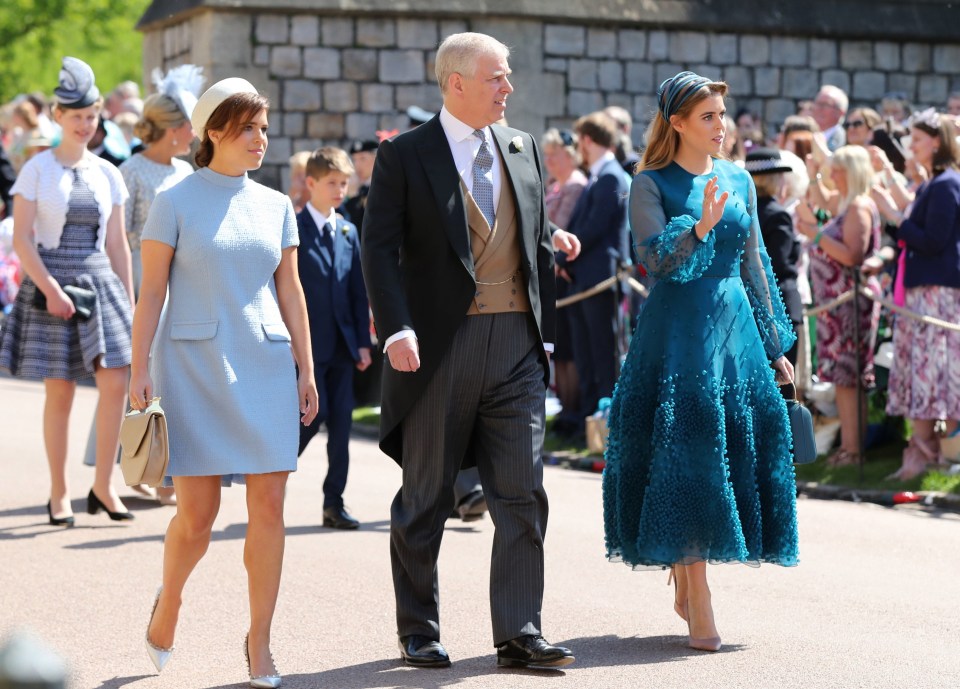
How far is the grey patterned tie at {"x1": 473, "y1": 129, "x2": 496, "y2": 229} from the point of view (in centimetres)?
536

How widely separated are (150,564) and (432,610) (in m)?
2.24

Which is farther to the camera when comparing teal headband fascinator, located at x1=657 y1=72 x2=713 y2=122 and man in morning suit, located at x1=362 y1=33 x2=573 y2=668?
teal headband fascinator, located at x1=657 y1=72 x2=713 y2=122

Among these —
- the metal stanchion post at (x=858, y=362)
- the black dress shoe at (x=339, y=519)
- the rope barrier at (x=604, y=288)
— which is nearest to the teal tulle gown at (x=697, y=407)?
the black dress shoe at (x=339, y=519)

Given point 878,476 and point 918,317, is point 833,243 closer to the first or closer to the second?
point 918,317

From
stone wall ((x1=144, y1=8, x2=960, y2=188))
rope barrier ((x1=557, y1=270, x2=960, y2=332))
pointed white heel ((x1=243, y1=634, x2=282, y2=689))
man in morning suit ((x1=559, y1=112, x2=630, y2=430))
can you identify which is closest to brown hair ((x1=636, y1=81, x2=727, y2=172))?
pointed white heel ((x1=243, y1=634, x2=282, y2=689))

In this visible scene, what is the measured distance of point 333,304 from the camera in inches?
331

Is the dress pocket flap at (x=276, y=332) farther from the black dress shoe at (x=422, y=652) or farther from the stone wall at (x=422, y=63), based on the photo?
the stone wall at (x=422, y=63)

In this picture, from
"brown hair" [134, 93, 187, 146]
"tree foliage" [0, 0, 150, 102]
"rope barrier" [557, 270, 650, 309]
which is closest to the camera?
"brown hair" [134, 93, 187, 146]

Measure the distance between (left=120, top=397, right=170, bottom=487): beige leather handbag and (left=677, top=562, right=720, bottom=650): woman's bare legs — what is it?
1792 mm

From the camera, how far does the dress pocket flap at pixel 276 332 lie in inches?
204

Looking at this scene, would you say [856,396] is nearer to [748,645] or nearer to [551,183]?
[551,183]

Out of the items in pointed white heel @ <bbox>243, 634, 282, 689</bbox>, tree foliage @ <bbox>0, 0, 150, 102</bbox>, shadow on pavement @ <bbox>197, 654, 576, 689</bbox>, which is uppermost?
tree foliage @ <bbox>0, 0, 150, 102</bbox>

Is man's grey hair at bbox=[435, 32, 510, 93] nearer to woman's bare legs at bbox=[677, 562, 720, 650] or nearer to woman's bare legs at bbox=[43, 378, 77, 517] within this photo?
woman's bare legs at bbox=[677, 562, 720, 650]

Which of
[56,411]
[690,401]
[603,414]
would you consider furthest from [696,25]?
[690,401]
